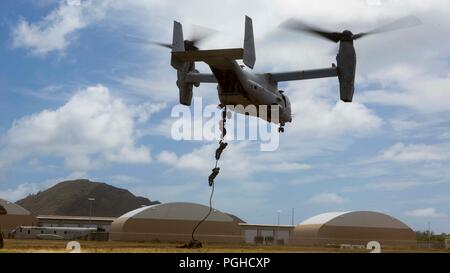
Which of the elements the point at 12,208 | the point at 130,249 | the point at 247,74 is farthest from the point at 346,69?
the point at 12,208

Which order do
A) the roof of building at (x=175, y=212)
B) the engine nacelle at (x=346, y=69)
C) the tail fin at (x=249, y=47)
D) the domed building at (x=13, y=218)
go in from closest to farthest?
the tail fin at (x=249, y=47)
the engine nacelle at (x=346, y=69)
the roof of building at (x=175, y=212)
the domed building at (x=13, y=218)

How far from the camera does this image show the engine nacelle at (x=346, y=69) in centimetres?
4947

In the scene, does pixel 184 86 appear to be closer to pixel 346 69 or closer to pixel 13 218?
pixel 346 69

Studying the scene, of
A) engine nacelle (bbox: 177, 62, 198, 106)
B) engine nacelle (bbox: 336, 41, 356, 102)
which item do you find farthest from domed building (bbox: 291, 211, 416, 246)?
engine nacelle (bbox: 336, 41, 356, 102)

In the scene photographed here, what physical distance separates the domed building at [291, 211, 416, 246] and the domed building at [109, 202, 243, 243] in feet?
53.5

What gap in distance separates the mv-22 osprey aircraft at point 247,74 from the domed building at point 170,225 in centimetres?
6025

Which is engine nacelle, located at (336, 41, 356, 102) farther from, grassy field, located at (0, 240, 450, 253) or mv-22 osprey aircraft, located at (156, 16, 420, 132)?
grassy field, located at (0, 240, 450, 253)

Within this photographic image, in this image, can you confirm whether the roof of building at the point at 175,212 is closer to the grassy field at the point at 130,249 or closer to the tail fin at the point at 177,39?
the grassy field at the point at 130,249

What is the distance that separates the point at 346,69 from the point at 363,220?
7523 centimetres

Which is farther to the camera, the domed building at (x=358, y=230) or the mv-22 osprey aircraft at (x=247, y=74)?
the domed building at (x=358, y=230)

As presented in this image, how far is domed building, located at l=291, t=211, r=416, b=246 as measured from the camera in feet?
386

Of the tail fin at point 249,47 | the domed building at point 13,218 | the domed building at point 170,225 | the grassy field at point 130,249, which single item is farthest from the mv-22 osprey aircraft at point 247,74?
the domed building at point 13,218
